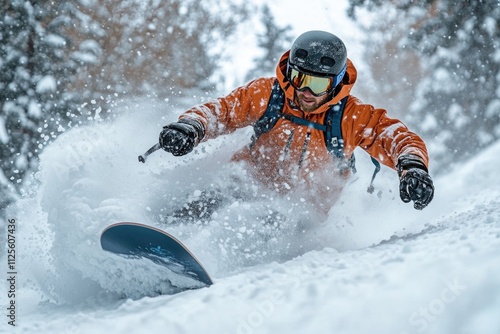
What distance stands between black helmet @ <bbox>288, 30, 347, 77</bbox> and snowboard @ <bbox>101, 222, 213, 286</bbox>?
1458mm

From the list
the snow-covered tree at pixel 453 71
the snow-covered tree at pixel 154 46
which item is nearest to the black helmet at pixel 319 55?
the snow-covered tree at pixel 154 46

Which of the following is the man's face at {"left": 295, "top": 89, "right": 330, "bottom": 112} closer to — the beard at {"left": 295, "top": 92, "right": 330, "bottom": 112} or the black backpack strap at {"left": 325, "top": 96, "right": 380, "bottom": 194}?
the beard at {"left": 295, "top": 92, "right": 330, "bottom": 112}

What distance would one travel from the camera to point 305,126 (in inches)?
127

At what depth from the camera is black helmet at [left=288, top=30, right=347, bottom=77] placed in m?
3.04

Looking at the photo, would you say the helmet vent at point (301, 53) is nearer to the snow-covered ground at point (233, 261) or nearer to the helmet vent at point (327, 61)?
the helmet vent at point (327, 61)

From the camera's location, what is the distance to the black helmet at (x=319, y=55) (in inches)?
120

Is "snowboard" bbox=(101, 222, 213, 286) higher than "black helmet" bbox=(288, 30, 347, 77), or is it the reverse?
"black helmet" bbox=(288, 30, 347, 77)

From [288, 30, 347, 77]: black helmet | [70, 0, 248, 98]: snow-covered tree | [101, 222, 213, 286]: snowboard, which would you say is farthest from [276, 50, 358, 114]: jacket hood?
[70, 0, 248, 98]: snow-covered tree

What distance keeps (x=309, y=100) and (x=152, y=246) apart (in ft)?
4.76

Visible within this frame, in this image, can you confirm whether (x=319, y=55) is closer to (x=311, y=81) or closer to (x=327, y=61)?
(x=327, y=61)

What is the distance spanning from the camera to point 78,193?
298cm

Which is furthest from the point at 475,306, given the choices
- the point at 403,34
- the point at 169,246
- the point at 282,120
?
the point at 403,34

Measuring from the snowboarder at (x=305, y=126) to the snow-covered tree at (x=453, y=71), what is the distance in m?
10.2

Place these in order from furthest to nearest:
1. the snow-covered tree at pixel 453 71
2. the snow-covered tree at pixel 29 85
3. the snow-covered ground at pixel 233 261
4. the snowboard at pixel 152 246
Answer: the snow-covered tree at pixel 453 71 < the snow-covered tree at pixel 29 85 < the snowboard at pixel 152 246 < the snow-covered ground at pixel 233 261
